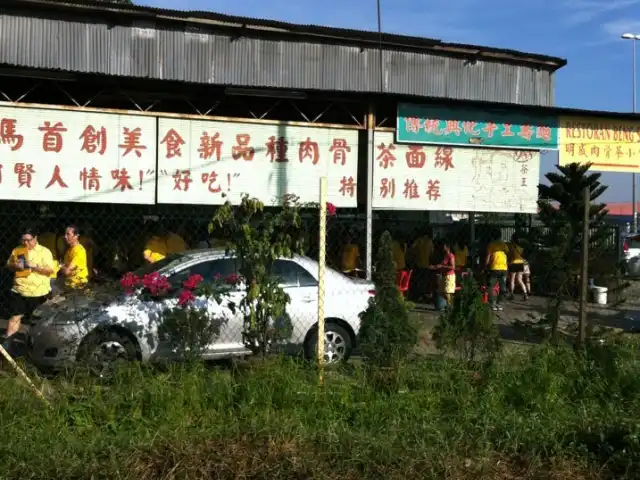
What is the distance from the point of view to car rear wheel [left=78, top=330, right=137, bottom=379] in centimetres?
541

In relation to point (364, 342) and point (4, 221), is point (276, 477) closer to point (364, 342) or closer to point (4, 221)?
point (364, 342)

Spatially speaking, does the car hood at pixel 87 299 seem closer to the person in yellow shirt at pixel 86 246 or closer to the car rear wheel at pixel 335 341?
the car rear wheel at pixel 335 341

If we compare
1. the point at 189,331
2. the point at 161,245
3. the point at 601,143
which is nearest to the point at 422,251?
the point at 601,143

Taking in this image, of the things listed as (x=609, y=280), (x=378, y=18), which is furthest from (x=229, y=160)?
(x=609, y=280)

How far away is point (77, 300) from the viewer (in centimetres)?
700

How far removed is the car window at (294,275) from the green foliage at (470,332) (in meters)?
2.22

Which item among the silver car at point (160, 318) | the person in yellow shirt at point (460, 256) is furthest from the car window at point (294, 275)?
the person in yellow shirt at point (460, 256)

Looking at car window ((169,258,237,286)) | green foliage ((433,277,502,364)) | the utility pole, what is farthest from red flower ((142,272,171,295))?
the utility pole

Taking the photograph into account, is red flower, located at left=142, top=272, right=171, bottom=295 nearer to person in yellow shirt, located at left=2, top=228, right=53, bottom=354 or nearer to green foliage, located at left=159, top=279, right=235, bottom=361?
green foliage, located at left=159, top=279, right=235, bottom=361

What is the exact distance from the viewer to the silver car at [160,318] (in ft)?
21.2

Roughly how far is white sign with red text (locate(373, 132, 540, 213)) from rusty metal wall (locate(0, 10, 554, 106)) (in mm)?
1577

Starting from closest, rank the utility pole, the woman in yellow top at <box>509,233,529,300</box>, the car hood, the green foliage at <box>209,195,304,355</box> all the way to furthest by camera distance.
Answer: the green foliage at <box>209,195,304,355</box> → the utility pole → the car hood → the woman in yellow top at <box>509,233,529,300</box>

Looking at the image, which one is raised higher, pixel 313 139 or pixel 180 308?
pixel 313 139

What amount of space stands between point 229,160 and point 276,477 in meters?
7.46
